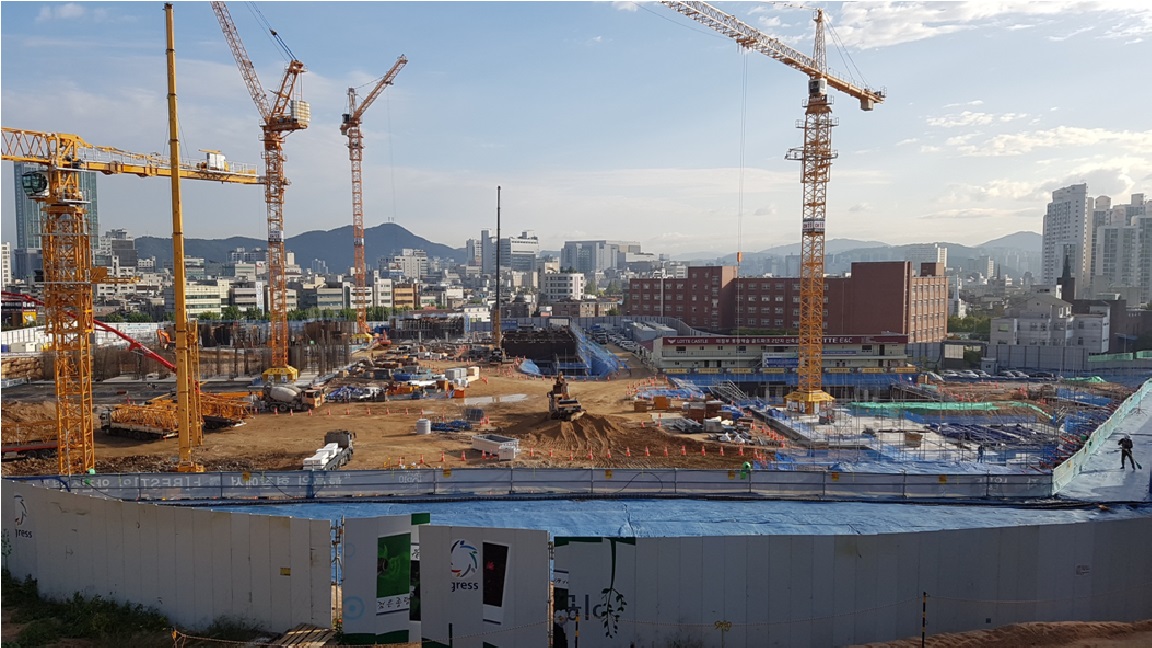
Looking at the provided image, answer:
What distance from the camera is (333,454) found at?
18.7 metres

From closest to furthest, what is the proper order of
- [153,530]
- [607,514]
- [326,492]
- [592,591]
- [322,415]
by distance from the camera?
[592,591] < [153,530] < [607,514] < [326,492] < [322,415]

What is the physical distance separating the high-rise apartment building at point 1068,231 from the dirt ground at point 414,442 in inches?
5292

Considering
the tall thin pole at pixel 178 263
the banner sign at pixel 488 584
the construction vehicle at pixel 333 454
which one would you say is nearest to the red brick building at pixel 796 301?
the construction vehicle at pixel 333 454

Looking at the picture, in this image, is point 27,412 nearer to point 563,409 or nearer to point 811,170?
point 563,409

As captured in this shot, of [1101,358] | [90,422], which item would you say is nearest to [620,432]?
[90,422]

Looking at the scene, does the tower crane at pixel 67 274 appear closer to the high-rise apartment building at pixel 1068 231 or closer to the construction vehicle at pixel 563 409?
the construction vehicle at pixel 563 409

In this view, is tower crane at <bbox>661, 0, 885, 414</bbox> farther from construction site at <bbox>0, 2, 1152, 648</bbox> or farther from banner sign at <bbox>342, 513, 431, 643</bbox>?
banner sign at <bbox>342, 513, 431, 643</bbox>

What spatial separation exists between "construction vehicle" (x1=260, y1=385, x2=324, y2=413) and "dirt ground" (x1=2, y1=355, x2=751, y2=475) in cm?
50

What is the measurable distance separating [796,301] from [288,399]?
47.7 meters

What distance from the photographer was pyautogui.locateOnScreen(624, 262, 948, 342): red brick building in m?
55.0

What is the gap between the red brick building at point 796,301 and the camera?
5500 cm

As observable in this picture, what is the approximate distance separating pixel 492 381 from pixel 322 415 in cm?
1071

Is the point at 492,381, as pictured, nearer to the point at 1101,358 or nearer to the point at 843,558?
the point at 843,558

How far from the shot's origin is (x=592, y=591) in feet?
24.3
